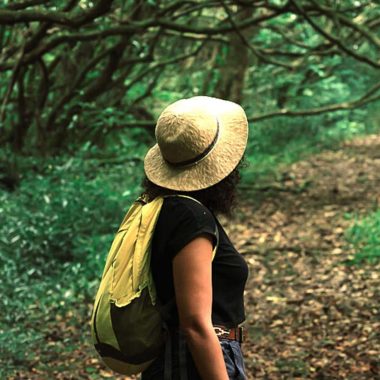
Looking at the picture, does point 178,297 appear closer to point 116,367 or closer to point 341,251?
point 116,367

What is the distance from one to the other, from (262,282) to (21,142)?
4.99 meters

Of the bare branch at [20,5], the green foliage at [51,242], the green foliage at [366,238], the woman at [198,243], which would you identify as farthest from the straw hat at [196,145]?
the green foliage at [366,238]

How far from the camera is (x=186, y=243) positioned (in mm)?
2211

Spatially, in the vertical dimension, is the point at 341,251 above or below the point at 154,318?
below

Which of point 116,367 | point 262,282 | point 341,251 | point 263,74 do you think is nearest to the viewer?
point 116,367

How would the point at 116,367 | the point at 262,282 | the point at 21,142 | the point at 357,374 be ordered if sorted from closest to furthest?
the point at 116,367, the point at 357,374, the point at 262,282, the point at 21,142

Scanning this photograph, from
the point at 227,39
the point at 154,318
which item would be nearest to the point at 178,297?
the point at 154,318

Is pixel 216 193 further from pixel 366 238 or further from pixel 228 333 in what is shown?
pixel 366 238

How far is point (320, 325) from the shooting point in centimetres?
611

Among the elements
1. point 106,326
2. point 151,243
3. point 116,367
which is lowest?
point 116,367

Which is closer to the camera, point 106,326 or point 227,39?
point 106,326

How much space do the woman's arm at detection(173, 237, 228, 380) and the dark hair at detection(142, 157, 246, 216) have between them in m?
0.22

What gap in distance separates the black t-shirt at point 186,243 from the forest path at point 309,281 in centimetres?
297

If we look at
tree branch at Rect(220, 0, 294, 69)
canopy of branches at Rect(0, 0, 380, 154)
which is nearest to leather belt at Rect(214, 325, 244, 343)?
canopy of branches at Rect(0, 0, 380, 154)
